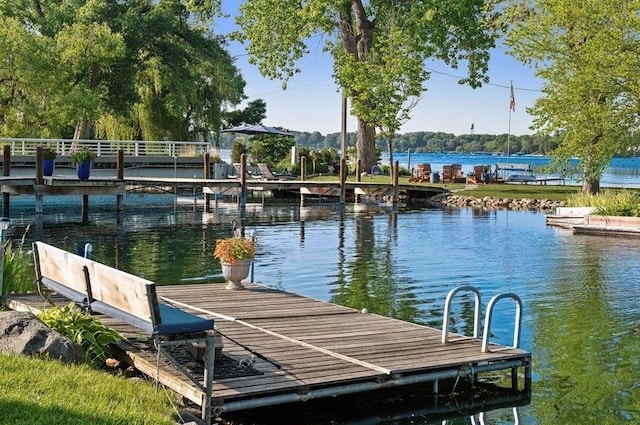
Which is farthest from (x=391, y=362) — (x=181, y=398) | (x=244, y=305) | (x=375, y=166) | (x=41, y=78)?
(x=375, y=166)

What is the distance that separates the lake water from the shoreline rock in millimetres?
2617

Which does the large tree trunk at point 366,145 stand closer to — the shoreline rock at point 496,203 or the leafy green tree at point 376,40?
the leafy green tree at point 376,40

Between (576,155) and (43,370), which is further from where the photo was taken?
(576,155)

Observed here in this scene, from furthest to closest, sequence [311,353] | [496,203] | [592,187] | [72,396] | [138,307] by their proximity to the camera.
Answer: [496,203] < [592,187] < [311,353] < [138,307] < [72,396]

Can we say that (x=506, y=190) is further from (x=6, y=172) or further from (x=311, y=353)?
(x=311, y=353)

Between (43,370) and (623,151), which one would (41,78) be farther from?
(43,370)

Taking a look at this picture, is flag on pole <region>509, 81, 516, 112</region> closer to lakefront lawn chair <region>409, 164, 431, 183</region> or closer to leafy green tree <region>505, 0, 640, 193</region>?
lakefront lawn chair <region>409, 164, 431, 183</region>

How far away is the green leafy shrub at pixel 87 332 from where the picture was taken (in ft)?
30.2

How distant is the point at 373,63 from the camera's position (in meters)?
47.0

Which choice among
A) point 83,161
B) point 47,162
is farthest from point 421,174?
point 47,162

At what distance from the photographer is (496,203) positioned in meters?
43.0

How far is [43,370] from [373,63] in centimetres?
4061

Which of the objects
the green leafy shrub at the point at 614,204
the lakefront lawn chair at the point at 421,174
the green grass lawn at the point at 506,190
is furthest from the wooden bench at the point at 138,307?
the lakefront lawn chair at the point at 421,174

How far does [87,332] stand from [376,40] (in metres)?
40.2
